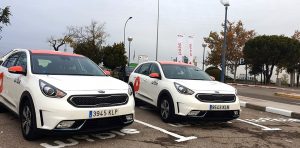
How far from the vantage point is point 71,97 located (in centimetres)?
529

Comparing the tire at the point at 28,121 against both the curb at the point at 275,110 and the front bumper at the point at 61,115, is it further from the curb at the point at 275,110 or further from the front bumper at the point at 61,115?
the curb at the point at 275,110

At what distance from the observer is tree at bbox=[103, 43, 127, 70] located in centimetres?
5391

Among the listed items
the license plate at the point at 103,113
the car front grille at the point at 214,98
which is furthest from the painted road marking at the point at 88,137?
the car front grille at the point at 214,98

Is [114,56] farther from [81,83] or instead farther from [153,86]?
[81,83]

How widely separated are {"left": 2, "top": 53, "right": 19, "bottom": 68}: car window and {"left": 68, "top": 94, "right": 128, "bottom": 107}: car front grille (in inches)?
104

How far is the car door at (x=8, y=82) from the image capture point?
6645mm

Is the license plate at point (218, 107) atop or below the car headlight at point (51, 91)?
below

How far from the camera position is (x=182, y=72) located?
28.7 feet

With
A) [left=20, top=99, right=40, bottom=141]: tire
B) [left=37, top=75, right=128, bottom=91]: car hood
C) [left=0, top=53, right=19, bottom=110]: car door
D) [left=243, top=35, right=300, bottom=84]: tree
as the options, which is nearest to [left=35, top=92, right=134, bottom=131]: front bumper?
[left=20, top=99, right=40, bottom=141]: tire

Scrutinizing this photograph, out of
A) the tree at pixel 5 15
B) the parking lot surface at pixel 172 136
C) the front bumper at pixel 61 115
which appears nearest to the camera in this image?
the front bumper at pixel 61 115

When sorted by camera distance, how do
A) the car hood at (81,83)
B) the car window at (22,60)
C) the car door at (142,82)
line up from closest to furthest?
the car hood at (81,83)
the car window at (22,60)
the car door at (142,82)

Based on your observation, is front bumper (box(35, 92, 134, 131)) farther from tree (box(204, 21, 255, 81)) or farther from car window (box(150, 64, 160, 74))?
tree (box(204, 21, 255, 81))

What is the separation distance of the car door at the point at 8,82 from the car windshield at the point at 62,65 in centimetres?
67

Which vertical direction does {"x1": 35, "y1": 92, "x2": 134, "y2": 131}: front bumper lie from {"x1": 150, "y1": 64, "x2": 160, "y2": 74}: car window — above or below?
below
